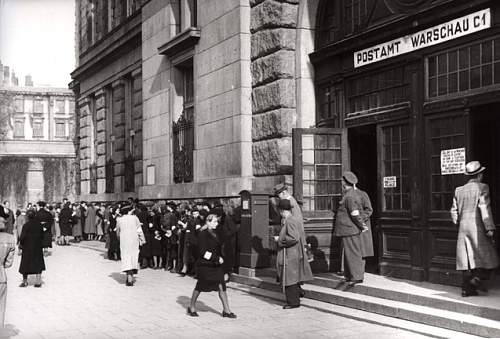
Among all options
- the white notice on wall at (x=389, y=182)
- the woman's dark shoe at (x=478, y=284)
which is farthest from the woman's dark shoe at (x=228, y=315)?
the white notice on wall at (x=389, y=182)

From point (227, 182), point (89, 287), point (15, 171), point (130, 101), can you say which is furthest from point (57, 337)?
point (15, 171)

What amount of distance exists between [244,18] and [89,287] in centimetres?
683

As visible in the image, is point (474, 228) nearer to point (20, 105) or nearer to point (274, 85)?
point (274, 85)

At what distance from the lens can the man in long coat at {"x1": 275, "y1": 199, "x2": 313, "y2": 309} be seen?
10.4 metres

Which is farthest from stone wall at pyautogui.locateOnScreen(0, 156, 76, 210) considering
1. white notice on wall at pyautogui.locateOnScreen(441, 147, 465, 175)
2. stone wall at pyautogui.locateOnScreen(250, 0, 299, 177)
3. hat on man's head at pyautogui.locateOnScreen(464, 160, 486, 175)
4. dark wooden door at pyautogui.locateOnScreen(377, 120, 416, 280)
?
hat on man's head at pyautogui.locateOnScreen(464, 160, 486, 175)

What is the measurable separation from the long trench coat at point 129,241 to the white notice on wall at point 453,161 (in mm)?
6944

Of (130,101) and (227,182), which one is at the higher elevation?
(130,101)

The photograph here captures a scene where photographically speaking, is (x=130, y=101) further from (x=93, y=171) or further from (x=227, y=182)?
(x=227, y=182)

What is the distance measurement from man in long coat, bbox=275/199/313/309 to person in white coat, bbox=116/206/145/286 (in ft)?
15.3

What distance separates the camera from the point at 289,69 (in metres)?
14.1

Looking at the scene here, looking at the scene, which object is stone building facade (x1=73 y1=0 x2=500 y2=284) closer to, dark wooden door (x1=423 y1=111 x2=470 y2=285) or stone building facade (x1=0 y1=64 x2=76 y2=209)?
dark wooden door (x1=423 y1=111 x2=470 y2=285)

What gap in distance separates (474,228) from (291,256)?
112 inches

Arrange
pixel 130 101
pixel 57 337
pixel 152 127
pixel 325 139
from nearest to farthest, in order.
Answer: pixel 57 337, pixel 325 139, pixel 152 127, pixel 130 101

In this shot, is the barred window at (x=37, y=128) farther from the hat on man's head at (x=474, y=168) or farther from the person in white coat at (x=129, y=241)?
the hat on man's head at (x=474, y=168)
